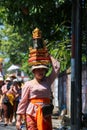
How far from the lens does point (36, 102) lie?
8.47 m

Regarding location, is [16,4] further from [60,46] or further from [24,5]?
[60,46]

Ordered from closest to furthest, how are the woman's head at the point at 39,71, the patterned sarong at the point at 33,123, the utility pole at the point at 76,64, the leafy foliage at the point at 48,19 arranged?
the patterned sarong at the point at 33,123, the woman's head at the point at 39,71, the utility pole at the point at 76,64, the leafy foliage at the point at 48,19

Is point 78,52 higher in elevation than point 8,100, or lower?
higher

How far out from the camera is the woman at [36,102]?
8.34 m

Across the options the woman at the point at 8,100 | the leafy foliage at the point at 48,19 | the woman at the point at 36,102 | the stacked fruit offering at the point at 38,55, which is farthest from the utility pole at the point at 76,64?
the woman at the point at 8,100

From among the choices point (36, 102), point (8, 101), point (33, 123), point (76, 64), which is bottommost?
point (8, 101)

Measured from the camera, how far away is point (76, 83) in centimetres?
1277

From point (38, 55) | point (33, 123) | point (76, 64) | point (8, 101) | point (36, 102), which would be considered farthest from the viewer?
point (8, 101)

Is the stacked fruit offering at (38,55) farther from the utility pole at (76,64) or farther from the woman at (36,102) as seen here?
the utility pole at (76,64)

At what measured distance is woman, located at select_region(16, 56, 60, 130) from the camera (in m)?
8.34

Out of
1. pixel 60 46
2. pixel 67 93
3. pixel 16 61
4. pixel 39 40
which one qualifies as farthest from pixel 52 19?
pixel 16 61

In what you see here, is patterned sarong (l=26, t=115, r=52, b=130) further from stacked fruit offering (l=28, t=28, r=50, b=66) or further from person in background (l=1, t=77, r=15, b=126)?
person in background (l=1, t=77, r=15, b=126)

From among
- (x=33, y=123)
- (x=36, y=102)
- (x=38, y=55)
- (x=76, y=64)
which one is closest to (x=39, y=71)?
(x=38, y=55)

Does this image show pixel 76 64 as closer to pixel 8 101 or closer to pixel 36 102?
pixel 36 102
